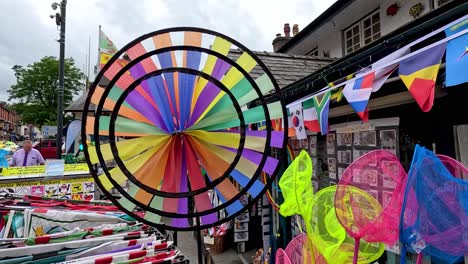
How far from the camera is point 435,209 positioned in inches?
A: 34.3

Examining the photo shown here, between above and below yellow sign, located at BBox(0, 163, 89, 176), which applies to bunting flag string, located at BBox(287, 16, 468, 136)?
above

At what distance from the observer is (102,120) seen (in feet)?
2.81

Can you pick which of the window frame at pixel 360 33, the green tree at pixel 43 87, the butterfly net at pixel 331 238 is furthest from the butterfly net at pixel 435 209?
the green tree at pixel 43 87

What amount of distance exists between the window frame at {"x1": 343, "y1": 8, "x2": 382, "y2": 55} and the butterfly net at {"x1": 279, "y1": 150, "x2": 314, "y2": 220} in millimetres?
3945

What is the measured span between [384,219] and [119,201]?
0.91 m

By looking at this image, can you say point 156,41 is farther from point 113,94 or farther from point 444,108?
point 444,108

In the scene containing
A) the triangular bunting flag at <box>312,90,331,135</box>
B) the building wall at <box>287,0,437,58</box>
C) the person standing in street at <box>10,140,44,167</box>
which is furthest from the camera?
the person standing in street at <box>10,140,44,167</box>

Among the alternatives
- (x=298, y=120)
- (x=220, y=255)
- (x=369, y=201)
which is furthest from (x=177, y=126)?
(x=220, y=255)

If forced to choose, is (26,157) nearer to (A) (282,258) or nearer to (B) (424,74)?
(A) (282,258)

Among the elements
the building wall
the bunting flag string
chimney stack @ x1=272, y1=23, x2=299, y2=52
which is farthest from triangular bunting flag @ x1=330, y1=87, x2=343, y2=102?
chimney stack @ x1=272, y1=23, x2=299, y2=52

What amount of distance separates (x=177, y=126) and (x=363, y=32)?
5.57 meters

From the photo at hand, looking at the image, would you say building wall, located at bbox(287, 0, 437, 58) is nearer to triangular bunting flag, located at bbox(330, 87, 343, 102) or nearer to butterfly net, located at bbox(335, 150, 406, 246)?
triangular bunting flag, located at bbox(330, 87, 343, 102)

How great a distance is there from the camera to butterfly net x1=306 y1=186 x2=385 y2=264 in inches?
47.0

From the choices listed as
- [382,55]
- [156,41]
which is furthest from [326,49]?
[156,41]
